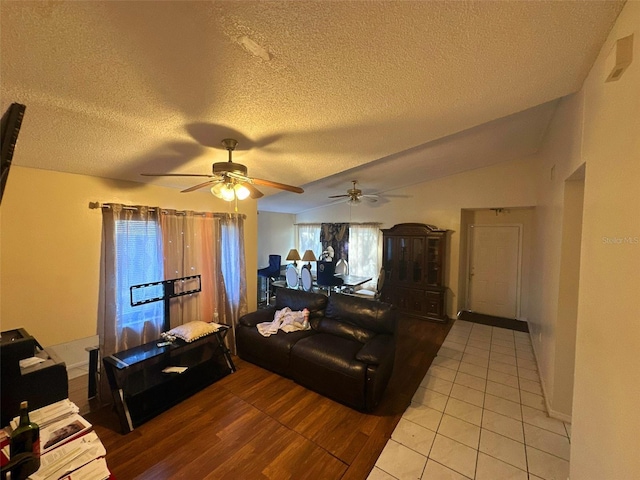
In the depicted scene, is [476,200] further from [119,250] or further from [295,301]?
[119,250]

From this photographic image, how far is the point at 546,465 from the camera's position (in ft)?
6.04

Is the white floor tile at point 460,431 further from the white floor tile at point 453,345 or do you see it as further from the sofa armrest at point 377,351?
the white floor tile at point 453,345

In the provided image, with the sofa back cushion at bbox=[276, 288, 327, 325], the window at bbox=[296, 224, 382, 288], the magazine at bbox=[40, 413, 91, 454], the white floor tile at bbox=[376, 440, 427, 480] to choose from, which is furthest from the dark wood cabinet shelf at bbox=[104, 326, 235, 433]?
the window at bbox=[296, 224, 382, 288]

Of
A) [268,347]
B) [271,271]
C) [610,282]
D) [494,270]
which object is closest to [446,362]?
[268,347]

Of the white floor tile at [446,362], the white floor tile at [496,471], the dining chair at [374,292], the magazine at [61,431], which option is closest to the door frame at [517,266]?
the dining chair at [374,292]

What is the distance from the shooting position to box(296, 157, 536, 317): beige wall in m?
4.25

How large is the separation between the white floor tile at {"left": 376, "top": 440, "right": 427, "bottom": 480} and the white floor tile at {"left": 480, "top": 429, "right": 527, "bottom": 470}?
0.56 m

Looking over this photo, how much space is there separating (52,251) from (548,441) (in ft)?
15.0

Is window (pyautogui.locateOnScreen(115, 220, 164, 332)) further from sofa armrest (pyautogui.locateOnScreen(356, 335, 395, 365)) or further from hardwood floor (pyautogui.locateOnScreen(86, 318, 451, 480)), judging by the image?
sofa armrest (pyautogui.locateOnScreen(356, 335, 395, 365))

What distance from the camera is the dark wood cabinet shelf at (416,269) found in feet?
15.7

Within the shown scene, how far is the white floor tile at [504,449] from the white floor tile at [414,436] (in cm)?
40

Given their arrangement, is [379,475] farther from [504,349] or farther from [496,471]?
[504,349]

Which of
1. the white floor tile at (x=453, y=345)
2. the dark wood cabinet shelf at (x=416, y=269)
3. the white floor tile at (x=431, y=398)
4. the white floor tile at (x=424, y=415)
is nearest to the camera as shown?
the white floor tile at (x=424, y=415)

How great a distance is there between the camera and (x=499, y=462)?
1871 millimetres
